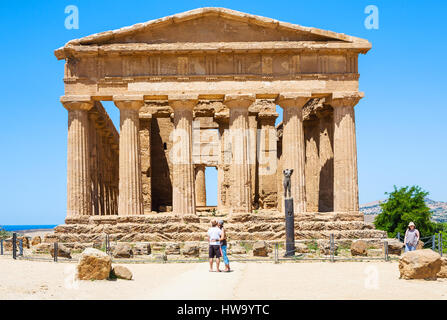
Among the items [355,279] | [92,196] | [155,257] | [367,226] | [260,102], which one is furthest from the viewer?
[260,102]

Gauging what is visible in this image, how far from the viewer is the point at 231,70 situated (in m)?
28.5

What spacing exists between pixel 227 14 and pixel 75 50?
789cm

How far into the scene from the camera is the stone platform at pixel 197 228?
26.2 metres

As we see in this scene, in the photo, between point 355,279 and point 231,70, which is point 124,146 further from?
point 355,279

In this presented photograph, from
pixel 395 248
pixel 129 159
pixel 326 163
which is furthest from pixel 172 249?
pixel 326 163

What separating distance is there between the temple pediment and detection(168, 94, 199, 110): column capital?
2.54 m

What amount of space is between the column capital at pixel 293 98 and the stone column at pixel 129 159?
7155 mm

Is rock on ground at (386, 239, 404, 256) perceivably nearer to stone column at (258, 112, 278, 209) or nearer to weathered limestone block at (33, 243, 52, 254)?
weathered limestone block at (33, 243, 52, 254)

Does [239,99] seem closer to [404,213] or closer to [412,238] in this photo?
[412,238]

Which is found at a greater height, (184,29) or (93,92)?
(184,29)

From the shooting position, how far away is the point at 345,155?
28.1 metres

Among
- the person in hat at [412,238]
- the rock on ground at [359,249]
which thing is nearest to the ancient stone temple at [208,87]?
the rock on ground at [359,249]

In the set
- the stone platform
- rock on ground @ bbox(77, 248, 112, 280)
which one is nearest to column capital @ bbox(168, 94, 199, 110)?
the stone platform
